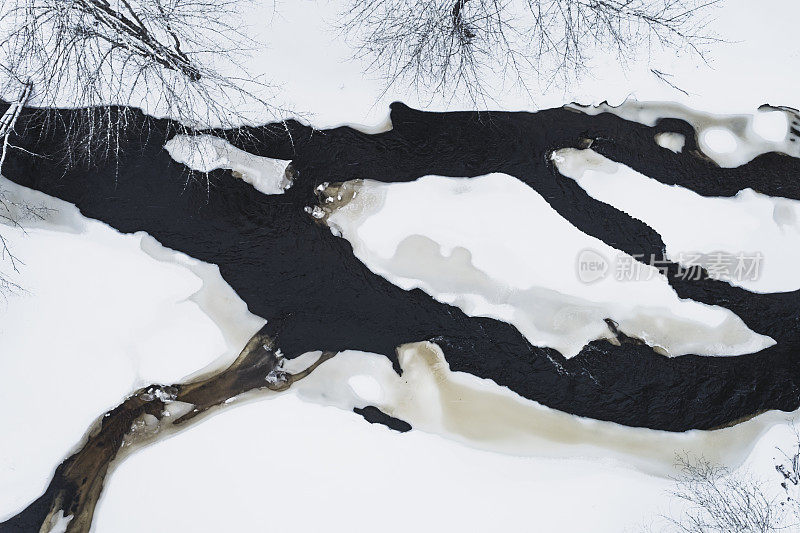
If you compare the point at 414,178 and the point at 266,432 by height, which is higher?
the point at 414,178

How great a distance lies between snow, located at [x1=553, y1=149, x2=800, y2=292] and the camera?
5.11 m

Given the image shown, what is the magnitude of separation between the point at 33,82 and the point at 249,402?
12.5ft

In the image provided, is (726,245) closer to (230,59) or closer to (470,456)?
(470,456)

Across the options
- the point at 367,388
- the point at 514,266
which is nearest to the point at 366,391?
the point at 367,388

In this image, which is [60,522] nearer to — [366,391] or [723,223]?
[366,391]

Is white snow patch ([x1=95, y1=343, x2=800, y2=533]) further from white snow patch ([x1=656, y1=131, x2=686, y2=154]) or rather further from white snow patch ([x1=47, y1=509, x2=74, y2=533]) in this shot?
white snow patch ([x1=656, y1=131, x2=686, y2=154])

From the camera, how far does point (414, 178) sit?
520 centimetres

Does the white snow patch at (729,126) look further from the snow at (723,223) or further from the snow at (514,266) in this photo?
the snow at (514,266)

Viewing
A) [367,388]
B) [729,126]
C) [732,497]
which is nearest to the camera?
[732,497]

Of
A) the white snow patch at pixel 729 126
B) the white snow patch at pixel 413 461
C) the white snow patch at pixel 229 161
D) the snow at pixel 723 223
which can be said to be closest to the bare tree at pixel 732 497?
the white snow patch at pixel 413 461

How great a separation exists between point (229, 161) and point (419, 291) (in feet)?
8.16

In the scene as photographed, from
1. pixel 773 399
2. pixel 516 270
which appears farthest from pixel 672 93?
pixel 773 399

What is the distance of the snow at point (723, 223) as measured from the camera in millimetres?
5105

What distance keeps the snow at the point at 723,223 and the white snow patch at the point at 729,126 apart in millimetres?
476
